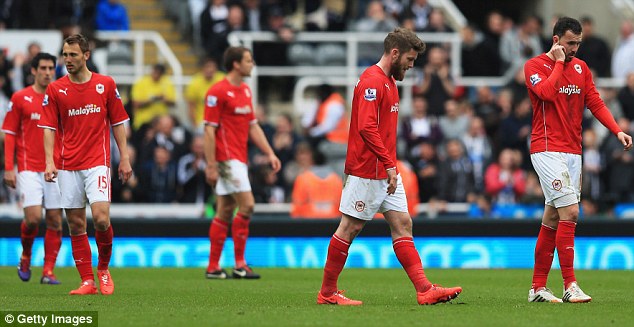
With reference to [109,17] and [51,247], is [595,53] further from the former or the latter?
[51,247]

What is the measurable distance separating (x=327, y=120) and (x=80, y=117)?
32.1 ft

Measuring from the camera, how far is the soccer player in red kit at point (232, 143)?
15.0 meters

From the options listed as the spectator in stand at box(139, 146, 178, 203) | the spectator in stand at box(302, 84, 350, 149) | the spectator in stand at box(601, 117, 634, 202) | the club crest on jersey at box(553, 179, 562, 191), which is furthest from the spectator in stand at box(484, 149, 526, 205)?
the club crest on jersey at box(553, 179, 562, 191)

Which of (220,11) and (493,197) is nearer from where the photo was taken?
(493,197)

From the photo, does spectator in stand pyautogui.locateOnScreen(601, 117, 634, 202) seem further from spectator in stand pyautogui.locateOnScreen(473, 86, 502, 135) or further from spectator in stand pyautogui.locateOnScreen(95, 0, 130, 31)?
spectator in stand pyautogui.locateOnScreen(95, 0, 130, 31)

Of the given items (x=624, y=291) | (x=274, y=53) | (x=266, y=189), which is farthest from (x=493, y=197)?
(x=624, y=291)

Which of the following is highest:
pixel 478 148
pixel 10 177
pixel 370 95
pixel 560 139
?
pixel 370 95

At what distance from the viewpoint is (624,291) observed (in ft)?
43.5

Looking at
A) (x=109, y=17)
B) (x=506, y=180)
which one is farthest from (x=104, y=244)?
(x=109, y=17)

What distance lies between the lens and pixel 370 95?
35.5 ft

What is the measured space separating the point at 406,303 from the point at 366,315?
1.28m

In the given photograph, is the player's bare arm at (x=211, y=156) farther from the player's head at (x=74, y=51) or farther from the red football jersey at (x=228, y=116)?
the player's head at (x=74, y=51)

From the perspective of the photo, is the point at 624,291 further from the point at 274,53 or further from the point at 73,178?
the point at 274,53

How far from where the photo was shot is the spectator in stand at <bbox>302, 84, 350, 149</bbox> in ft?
70.9
